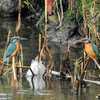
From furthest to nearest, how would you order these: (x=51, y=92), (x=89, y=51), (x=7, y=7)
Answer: (x=7, y=7)
(x=51, y=92)
(x=89, y=51)

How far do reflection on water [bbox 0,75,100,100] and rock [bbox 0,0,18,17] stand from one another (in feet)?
55.3

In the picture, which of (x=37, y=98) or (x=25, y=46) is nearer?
(x=37, y=98)

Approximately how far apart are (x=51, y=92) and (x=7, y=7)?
1818 cm

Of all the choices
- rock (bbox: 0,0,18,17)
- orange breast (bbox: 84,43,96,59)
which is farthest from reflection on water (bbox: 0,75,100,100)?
rock (bbox: 0,0,18,17)

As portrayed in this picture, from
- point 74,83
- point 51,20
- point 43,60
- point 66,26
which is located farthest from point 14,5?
point 74,83

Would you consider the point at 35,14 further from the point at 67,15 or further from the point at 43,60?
the point at 43,60

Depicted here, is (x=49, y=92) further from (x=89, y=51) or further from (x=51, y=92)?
(x=89, y=51)

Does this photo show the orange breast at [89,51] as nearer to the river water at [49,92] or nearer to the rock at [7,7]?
the river water at [49,92]

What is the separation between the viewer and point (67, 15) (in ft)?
70.1

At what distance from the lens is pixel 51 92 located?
12562 millimetres

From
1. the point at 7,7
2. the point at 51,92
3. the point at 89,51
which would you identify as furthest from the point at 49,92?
the point at 7,7

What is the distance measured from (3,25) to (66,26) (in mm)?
5972

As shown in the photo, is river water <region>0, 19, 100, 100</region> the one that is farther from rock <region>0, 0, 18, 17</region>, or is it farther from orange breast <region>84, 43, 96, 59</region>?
rock <region>0, 0, 18, 17</region>

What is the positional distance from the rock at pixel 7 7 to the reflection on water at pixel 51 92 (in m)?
16.8
